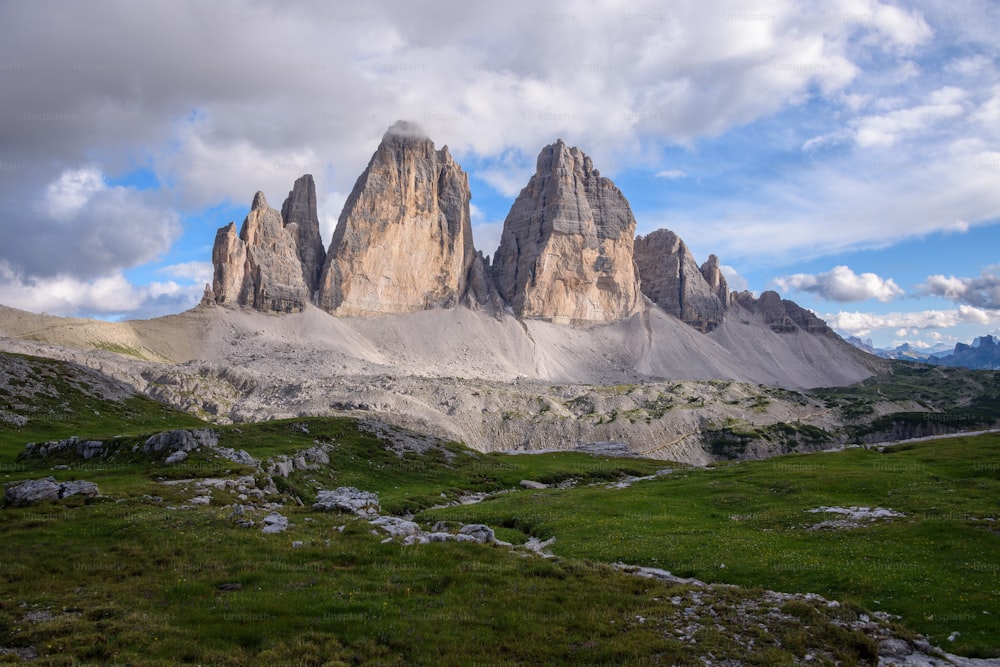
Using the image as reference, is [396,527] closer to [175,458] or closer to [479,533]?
[479,533]

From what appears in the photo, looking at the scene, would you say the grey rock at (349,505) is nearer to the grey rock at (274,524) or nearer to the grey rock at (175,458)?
the grey rock at (274,524)

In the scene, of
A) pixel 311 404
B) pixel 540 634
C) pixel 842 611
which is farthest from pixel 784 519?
pixel 311 404

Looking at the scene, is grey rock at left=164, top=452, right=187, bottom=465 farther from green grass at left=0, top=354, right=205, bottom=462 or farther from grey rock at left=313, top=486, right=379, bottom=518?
grey rock at left=313, top=486, right=379, bottom=518

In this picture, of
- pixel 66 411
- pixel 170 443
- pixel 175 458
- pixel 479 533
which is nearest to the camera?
pixel 479 533

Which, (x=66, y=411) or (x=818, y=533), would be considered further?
(x=66, y=411)

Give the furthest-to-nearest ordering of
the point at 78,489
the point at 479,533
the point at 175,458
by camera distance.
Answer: the point at 175,458, the point at 78,489, the point at 479,533

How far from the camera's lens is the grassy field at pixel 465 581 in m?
14.9

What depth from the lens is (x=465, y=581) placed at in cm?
1955

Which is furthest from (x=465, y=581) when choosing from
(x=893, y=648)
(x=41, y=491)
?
(x=41, y=491)

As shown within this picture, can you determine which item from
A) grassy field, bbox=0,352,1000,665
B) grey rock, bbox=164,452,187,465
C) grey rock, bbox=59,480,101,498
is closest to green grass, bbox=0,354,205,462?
grassy field, bbox=0,352,1000,665

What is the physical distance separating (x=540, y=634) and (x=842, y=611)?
1009 centimetres

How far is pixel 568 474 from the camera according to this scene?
254 ft

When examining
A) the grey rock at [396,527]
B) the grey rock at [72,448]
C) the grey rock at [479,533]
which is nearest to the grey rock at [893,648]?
the grey rock at [479,533]

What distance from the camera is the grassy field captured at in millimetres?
14914
